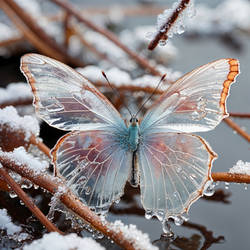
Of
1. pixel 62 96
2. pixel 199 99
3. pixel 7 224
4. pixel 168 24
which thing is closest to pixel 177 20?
pixel 168 24

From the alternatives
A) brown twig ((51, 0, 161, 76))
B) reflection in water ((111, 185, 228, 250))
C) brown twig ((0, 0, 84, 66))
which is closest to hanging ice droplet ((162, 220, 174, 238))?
reflection in water ((111, 185, 228, 250))

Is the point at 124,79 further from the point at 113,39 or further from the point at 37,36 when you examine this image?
the point at 37,36

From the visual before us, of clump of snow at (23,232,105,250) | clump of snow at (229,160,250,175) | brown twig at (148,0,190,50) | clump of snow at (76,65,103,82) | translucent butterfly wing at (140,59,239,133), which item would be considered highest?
clump of snow at (76,65,103,82)

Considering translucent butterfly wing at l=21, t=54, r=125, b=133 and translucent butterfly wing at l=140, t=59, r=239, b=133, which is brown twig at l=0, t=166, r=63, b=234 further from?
translucent butterfly wing at l=140, t=59, r=239, b=133

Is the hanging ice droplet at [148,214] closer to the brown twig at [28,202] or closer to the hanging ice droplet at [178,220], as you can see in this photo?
the hanging ice droplet at [178,220]

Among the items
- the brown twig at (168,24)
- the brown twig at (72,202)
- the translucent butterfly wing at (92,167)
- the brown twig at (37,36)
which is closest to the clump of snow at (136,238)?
the brown twig at (72,202)
